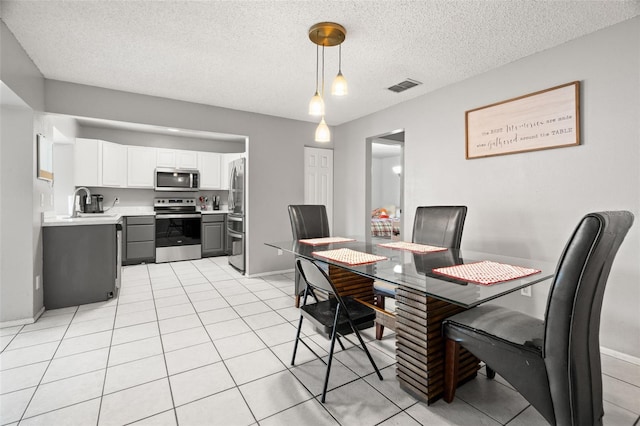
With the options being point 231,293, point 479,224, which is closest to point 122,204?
point 231,293

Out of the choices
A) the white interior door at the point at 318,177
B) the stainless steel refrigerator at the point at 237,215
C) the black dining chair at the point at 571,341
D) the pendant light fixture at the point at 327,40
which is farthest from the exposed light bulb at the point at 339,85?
the white interior door at the point at 318,177

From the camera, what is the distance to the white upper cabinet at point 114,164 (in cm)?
517

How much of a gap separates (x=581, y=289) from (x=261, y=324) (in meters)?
2.46

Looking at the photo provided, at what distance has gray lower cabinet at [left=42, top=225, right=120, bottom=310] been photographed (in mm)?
3170

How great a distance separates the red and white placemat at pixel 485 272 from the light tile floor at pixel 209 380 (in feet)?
2.57

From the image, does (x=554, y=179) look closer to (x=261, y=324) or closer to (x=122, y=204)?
(x=261, y=324)

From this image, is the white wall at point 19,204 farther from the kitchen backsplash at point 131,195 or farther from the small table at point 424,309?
the small table at point 424,309

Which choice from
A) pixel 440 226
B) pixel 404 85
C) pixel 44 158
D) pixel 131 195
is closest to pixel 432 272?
pixel 440 226

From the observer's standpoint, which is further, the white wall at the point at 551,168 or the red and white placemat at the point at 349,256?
the white wall at the point at 551,168

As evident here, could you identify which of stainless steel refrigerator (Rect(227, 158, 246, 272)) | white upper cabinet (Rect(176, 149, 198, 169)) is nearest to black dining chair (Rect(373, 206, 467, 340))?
stainless steel refrigerator (Rect(227, 158, 246, 272))

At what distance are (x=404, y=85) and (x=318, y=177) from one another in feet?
7.16

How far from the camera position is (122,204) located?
568 centimetres

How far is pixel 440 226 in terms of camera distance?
271 centimetres

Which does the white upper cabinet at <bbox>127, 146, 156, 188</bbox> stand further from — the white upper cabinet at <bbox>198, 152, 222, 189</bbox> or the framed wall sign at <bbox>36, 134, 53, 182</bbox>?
the framed wall sign at <bbox>36, 134, 53, 182</bbox>
